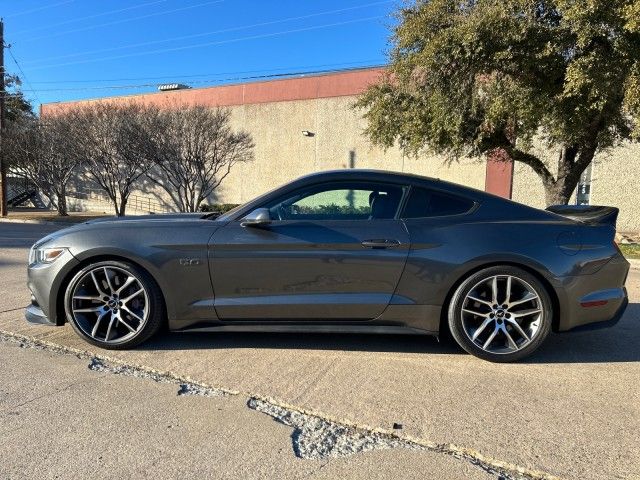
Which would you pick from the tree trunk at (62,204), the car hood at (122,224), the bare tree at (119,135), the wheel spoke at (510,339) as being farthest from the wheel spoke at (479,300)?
the tree trunk at (62,204)

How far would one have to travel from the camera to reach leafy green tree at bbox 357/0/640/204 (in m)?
10.1

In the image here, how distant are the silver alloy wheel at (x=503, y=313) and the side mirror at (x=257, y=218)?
5.33 ft

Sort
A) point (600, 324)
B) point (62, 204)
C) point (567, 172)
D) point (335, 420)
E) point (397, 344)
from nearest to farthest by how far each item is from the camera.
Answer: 1. point (335, 420)
2. point (600, 324)
3. point (397, 344)
4. point (567, 172)
5. point (62, 204)

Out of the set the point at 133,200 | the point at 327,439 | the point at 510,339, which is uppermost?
the point at 510,339

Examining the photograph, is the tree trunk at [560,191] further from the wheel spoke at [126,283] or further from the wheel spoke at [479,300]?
the wheel spoke at [126,283]

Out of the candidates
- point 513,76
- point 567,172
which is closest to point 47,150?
point 513,76

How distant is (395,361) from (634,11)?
8.60m

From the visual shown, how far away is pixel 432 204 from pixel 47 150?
25.6 metres

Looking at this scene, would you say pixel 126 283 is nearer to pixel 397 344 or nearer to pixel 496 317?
pixel 397 344

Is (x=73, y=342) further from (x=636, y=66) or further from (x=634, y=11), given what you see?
(x=636, y=66)

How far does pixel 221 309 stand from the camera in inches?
156

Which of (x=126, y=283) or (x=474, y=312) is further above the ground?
(x=126, y=283)

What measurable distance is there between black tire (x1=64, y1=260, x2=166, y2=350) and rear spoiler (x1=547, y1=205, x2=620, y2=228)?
336 centimetres

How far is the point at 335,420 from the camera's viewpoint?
2.96 m
